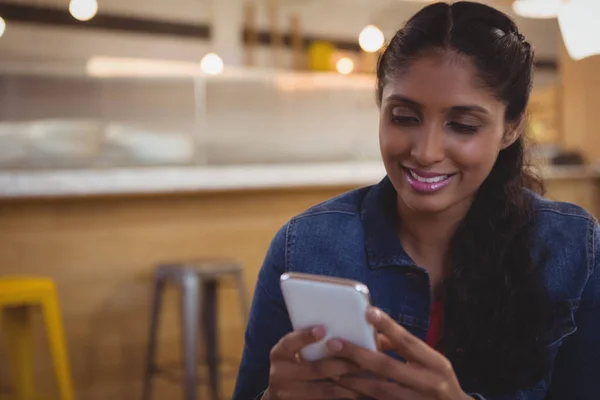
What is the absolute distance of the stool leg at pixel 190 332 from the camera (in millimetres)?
3213

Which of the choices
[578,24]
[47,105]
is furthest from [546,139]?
[578,24]

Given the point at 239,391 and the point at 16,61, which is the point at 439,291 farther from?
the point at 16,61

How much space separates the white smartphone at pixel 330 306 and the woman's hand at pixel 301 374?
0.08 ft

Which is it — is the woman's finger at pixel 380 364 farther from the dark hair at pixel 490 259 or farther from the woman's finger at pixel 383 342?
the dark hair at pixel 490 259

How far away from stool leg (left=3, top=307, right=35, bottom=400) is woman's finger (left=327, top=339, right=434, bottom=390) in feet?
7.44

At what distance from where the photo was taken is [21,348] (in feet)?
9.95

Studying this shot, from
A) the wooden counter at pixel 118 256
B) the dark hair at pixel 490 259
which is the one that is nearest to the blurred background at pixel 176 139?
the wooden counter at pixel 118 256

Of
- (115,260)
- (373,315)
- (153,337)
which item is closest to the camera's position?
(373,315)

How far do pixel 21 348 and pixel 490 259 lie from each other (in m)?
2.18

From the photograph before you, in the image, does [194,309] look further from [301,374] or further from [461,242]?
[301,374]

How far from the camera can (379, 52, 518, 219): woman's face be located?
1.34 meters

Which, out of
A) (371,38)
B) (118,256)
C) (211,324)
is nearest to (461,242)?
(211,324)

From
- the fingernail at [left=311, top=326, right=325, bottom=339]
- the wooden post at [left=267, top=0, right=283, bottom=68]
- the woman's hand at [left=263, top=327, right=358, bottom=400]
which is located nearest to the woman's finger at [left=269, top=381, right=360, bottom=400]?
the woman's hand at [left=263, top=327, right=358, bottom=400]

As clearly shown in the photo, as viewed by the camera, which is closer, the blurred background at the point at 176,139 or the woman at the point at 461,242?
the woman at the point at 461,242
